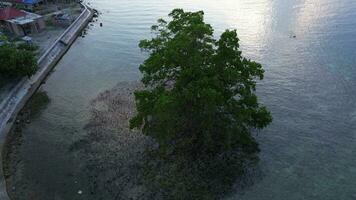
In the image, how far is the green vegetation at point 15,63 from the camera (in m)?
58.7

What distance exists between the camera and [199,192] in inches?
1583

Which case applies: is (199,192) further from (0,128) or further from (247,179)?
(0,128)

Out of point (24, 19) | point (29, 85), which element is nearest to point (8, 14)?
point (24, 19)

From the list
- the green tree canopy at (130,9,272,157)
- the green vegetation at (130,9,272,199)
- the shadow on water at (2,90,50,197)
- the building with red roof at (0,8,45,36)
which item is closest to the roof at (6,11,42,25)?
the building with red roof at (0,8,45,36)

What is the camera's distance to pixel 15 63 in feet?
194

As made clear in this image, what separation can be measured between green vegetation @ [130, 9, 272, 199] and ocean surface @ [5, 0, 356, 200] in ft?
15.3

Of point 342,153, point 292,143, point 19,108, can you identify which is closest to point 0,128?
point 19,108

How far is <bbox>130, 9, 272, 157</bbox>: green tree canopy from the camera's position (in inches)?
1547

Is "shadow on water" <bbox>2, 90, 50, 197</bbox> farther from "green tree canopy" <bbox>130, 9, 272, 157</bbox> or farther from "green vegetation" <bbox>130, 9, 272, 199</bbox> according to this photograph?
"green vegetation" <bbox>130, 9, 272, 199</bbox>

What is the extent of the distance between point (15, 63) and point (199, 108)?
34.5m

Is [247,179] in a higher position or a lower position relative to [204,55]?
lower

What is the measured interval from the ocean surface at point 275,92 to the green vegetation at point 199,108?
465 centimetres

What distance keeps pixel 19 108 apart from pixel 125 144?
2065 cm

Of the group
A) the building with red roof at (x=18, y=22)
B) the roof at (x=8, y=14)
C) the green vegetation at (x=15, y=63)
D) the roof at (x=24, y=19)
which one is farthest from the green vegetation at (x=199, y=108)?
the roof at (x=8, y=14)
